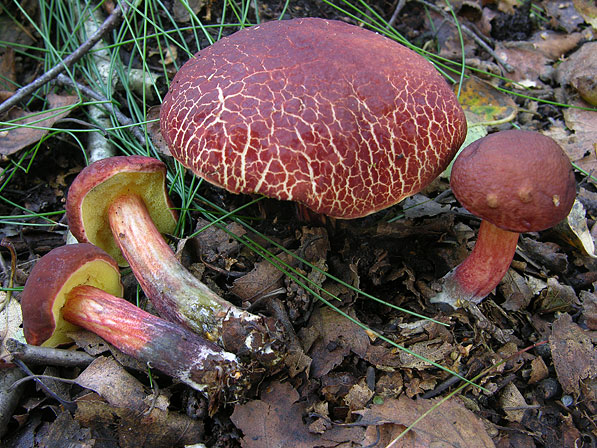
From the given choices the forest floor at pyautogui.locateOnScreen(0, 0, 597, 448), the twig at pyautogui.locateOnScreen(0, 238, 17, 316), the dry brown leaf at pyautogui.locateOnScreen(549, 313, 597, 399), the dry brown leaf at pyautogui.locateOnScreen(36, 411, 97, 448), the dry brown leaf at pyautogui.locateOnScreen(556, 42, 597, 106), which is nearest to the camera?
the dry brown leaf at pyautogui.locateOnScreen(36, 411, 97, 448)

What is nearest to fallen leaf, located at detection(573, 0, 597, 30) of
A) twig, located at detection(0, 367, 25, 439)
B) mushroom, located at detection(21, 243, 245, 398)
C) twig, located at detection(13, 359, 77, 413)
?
mushroom, located at detection(21, 243, 245, 398)

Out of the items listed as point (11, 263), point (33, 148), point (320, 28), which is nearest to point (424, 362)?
point (320, 28)

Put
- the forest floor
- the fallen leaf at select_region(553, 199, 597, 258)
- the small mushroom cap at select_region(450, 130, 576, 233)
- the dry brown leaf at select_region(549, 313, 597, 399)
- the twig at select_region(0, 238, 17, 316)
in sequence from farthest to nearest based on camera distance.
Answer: the fallen leaf at select_region(553, 199, 597, 258), the twig at select_region(0, 238, 17, 316), the dry brown leaf at select_region(549, 313, 597, 399), the forest floor, the small mushroom cap at select_region(450, 130, 576, 233)

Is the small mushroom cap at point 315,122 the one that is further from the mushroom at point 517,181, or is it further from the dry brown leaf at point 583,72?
the dry brown leaf at point 583,72

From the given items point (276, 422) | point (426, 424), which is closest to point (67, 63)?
point (276, 422)

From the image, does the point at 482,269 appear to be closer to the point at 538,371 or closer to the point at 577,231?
the point at 538,371

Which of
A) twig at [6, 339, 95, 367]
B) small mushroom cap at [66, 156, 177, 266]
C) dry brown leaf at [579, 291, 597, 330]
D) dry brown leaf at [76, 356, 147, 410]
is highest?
small mushroom cap at [66, 156, 177, 266]

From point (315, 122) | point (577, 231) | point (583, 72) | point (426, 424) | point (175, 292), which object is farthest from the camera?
point (583, 72)

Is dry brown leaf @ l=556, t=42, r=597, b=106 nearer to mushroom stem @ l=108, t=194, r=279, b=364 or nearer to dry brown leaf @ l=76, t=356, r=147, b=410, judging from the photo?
mushroom stem @ l=108, t=194, r=279, b=364
